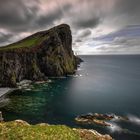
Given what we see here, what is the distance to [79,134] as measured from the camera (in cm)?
2909

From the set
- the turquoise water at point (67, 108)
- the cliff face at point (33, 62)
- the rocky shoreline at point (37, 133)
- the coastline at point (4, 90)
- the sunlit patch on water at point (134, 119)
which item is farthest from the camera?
the cliff face at point (33, 62)

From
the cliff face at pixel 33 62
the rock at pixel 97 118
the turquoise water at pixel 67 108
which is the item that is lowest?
the turquoise water at pixel 67 108

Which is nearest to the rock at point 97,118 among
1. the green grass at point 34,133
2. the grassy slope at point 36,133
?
the grassy slope at point 36,133

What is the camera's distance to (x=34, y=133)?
84.7 ft

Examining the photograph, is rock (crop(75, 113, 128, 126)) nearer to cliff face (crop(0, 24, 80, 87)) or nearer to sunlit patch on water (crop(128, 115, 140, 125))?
sunlit patch on water (crop(128, 115, 140, 125))

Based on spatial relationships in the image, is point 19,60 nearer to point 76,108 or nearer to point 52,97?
point 52,97

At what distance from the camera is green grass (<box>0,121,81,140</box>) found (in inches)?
972

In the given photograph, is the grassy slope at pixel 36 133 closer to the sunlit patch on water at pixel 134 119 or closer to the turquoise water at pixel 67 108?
the turquoise water at pixel 67 108

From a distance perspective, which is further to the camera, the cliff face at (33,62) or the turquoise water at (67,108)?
the cliff face at (33,62)

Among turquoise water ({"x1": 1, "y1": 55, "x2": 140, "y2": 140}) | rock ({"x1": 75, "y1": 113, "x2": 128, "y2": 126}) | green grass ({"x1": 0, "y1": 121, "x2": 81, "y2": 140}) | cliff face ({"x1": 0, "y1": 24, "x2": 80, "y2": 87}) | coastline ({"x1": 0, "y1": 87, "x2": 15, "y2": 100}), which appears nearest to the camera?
green grass ({"x1": 0, "y1": 121, "x2": 81, "y2": 140})

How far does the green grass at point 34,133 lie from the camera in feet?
81.0

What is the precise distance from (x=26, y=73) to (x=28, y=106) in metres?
72.4

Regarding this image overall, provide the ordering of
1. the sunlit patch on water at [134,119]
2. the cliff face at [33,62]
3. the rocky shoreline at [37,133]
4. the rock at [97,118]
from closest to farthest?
the rocky shoreline at [37,133]
the rock at [97,118]
the sunlit patch on water at [134,119]
the cliff face at [33,62]

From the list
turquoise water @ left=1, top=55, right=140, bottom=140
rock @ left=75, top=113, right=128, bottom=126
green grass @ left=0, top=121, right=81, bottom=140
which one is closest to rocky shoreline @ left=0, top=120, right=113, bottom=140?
green grass @ left=0, top=121, right=81, bottom=140
